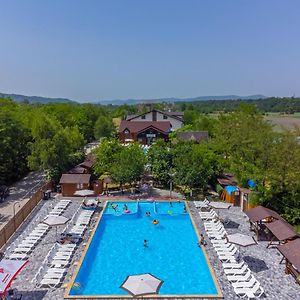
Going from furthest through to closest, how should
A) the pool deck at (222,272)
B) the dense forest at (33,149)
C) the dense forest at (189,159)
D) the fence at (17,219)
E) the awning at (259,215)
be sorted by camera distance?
the dense forest at (33,149), the dense forest at (189,159), the awning at (259,215), the fence at (17,219), the pool deck at (222,272)

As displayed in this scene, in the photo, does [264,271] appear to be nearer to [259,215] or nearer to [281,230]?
[281,230]

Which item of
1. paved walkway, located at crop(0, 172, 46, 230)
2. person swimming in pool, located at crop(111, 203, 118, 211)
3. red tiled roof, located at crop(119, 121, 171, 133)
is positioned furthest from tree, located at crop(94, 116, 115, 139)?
person swimming in pool, located at crop(111, 203, 118, 211)

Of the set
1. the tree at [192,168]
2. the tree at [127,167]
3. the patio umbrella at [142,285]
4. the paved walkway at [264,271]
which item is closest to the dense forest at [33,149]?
the tree at [127,167]

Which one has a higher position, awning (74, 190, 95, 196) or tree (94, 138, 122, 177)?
tree (94, 138, 122, 177)

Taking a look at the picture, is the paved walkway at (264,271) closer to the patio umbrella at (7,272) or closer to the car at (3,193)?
the patio umbrella at (7,272)

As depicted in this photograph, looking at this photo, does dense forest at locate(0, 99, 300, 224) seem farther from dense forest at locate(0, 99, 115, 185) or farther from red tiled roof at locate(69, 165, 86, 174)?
red tiled roof at locate(69, 165, 86, 174)

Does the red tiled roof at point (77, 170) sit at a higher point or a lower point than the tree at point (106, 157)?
lower
